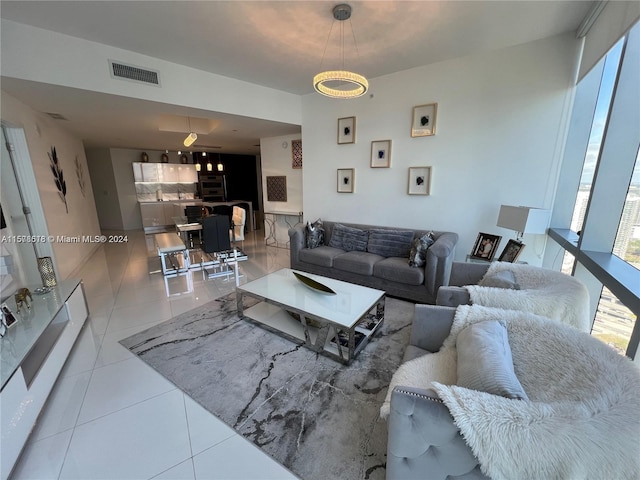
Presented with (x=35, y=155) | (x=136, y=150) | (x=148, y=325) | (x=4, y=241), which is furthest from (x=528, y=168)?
(x=136, y=150)

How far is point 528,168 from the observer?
3057 mm

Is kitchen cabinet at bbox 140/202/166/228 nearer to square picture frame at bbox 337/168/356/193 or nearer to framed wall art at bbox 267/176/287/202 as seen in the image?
framed wall art at bbox 267/176/287/202

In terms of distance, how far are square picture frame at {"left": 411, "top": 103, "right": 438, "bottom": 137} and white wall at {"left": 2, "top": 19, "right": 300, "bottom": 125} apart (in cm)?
225

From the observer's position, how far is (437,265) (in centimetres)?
295

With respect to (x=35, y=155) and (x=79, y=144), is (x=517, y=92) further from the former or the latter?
(x=79, y=144)

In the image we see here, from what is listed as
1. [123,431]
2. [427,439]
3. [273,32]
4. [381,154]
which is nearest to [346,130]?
[381,154]

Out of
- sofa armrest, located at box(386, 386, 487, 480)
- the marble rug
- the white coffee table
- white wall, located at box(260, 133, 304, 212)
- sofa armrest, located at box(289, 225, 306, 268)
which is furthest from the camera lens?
white wall, located at box(260, 133, 304, 212)

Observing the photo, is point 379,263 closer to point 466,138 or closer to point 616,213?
point 466,138

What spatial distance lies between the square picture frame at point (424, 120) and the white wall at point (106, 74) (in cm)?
225

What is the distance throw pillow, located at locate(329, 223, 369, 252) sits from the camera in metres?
Answer: 3.94

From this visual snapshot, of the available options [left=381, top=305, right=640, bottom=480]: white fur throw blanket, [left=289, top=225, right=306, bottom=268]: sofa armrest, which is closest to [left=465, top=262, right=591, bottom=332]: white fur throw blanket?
[left=381, top=305, right=640, bottom=480]: white fur throw blanket

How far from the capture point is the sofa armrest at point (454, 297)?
1841mm

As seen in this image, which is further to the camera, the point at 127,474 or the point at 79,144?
the point at 79,144

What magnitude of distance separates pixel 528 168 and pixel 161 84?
4.41 m
